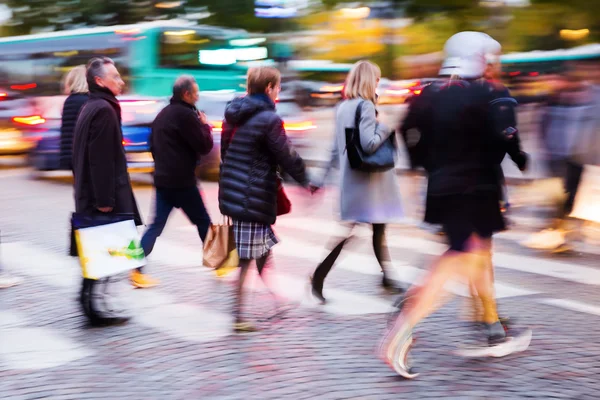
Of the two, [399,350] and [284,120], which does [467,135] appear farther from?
[284,120]

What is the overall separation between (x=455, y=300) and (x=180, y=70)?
36.5 ft

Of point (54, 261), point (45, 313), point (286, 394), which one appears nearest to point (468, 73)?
point (286, 394)

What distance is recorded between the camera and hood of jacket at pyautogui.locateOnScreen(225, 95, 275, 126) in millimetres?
5727

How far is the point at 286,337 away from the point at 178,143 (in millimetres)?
2067

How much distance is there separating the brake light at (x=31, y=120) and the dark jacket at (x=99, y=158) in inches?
431

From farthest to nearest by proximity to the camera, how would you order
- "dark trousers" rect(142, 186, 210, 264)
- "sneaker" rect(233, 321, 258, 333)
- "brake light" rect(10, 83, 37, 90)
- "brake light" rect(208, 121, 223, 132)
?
"brake light" rect(10, 83, 37, 90), "brake light" rect(208, 121, 223, 132), "dark trousers" rect(142, 186, 210, 264), "sneaker" rect(233, 321, 258, 333)

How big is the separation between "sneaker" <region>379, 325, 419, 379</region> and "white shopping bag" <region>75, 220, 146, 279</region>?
6.53ft

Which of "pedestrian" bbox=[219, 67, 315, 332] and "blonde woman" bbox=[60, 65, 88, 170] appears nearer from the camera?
"pedestrian" bbox=[219, 67, 315, 332]

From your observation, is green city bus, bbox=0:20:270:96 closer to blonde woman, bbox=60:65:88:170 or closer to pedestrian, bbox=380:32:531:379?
blonde woman, bbox=60:65:88:170

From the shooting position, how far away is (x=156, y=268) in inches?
325

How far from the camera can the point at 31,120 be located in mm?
17203

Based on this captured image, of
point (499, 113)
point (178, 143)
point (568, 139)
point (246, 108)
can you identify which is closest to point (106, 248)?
point (246, 108)

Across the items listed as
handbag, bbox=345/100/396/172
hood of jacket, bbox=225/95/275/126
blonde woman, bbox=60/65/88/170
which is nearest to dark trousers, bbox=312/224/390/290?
handbag, bbox=345/100/396/172

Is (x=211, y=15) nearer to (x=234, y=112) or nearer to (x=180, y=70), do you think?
(x=180, y=70)
